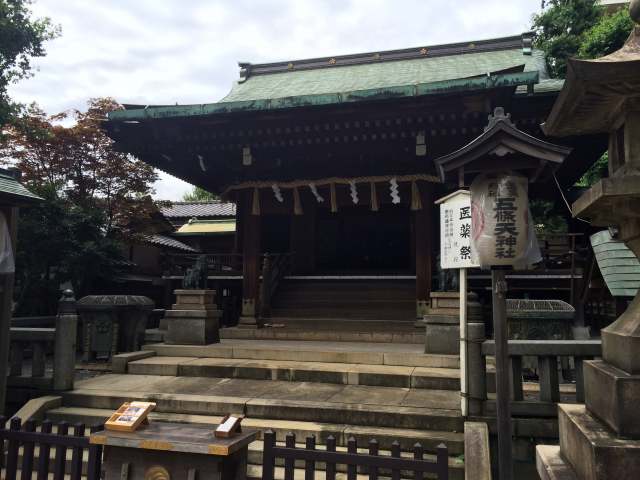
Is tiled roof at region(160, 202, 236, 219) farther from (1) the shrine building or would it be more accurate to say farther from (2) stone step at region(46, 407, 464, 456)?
(2) stone step at region(46, 407, 464, 456)

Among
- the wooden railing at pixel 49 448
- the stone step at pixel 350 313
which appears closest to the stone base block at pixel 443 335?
the stone step at pixel 350 313

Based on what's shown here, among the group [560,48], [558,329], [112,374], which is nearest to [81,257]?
[112,374]

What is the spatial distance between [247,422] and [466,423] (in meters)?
2.67

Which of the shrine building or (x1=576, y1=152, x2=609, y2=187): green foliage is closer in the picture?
the shrine building

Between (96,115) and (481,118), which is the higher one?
(96,115)

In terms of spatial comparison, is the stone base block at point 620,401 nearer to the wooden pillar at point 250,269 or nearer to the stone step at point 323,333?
the stone step at point 323,333

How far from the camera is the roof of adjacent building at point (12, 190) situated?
5.96 metres

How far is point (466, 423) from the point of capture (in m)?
5.13

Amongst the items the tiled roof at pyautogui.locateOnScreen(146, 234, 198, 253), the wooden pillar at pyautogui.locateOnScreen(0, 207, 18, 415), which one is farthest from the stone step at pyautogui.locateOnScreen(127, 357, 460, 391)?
the tiled roof at pyautogui.locateOnScreen(146, 234, 198, 253)

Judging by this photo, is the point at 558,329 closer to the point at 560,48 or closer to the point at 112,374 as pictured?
the point at 112,374

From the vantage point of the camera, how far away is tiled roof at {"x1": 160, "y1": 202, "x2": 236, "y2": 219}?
84.0ft

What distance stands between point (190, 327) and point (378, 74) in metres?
11.1

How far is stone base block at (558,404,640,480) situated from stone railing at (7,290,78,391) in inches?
264

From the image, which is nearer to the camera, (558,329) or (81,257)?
(558,329)
